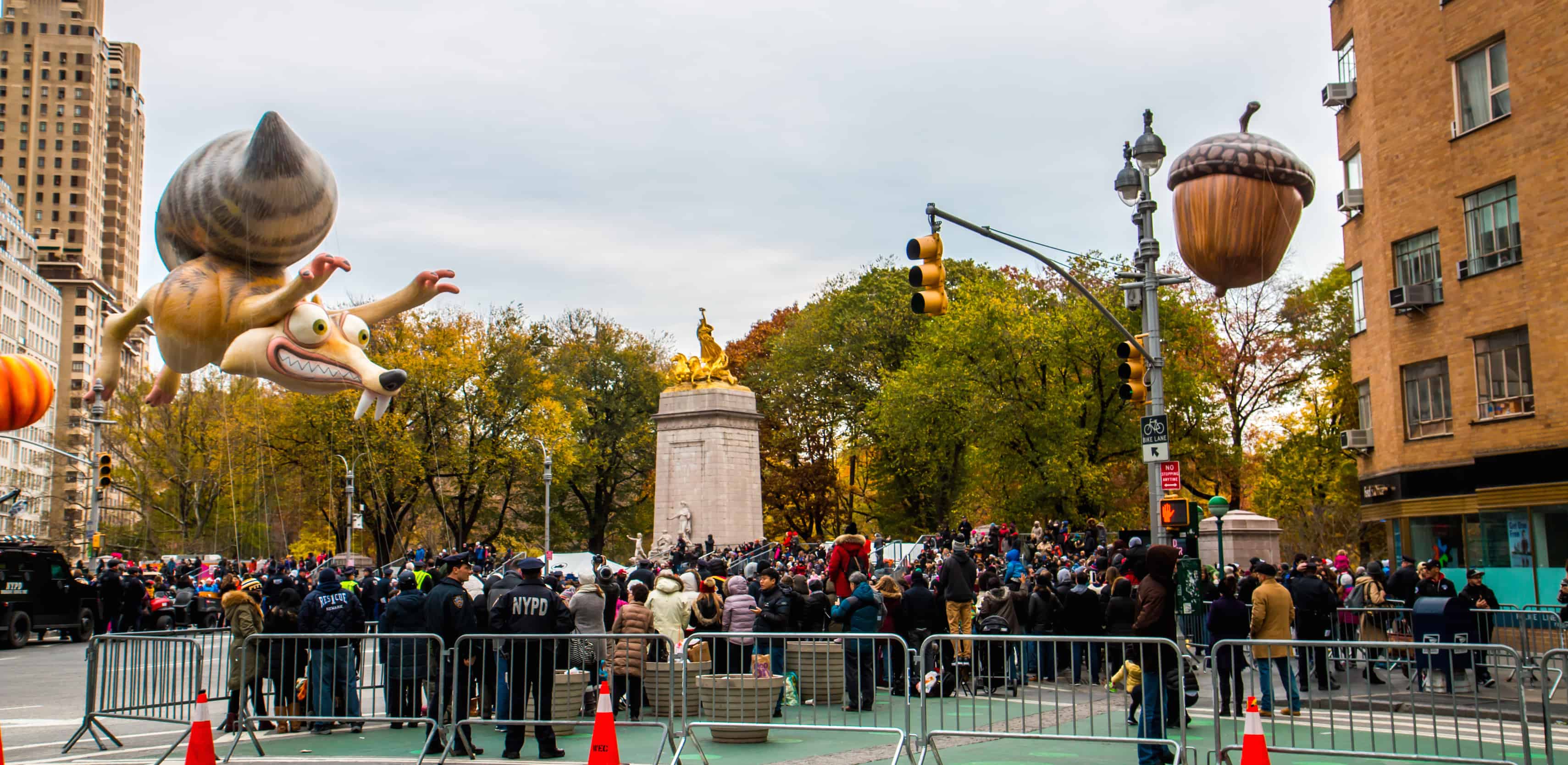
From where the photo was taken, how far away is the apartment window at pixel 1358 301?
104 feet

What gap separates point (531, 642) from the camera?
40.5ft

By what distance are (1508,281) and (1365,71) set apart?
21.7 ft

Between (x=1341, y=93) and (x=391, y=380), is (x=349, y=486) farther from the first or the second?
(x=391, y=380)

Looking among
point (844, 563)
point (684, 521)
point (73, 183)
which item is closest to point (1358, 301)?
point (844, 563)

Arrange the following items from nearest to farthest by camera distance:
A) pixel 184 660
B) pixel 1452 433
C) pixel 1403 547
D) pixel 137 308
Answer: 1. pixel 137 308
2. pixel 184 660
3. pixel 1452 433
4. pixel 1403 547

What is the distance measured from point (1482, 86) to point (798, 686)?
20001 millimetres

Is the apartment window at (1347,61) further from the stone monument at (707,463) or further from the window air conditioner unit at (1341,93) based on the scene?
the stone monument at (707,463)

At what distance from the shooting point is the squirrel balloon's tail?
8.96m

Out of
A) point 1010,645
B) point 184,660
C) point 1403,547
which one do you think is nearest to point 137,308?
point 184,660

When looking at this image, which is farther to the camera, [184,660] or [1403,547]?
A: [1403,547]

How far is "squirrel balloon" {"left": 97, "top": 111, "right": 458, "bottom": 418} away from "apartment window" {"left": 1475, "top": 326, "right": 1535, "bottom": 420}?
22516mm

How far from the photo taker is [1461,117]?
26.4 metres

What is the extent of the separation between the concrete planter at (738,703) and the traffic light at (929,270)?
4.90 metres

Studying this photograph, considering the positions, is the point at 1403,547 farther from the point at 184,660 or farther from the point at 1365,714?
the point at 184,660
